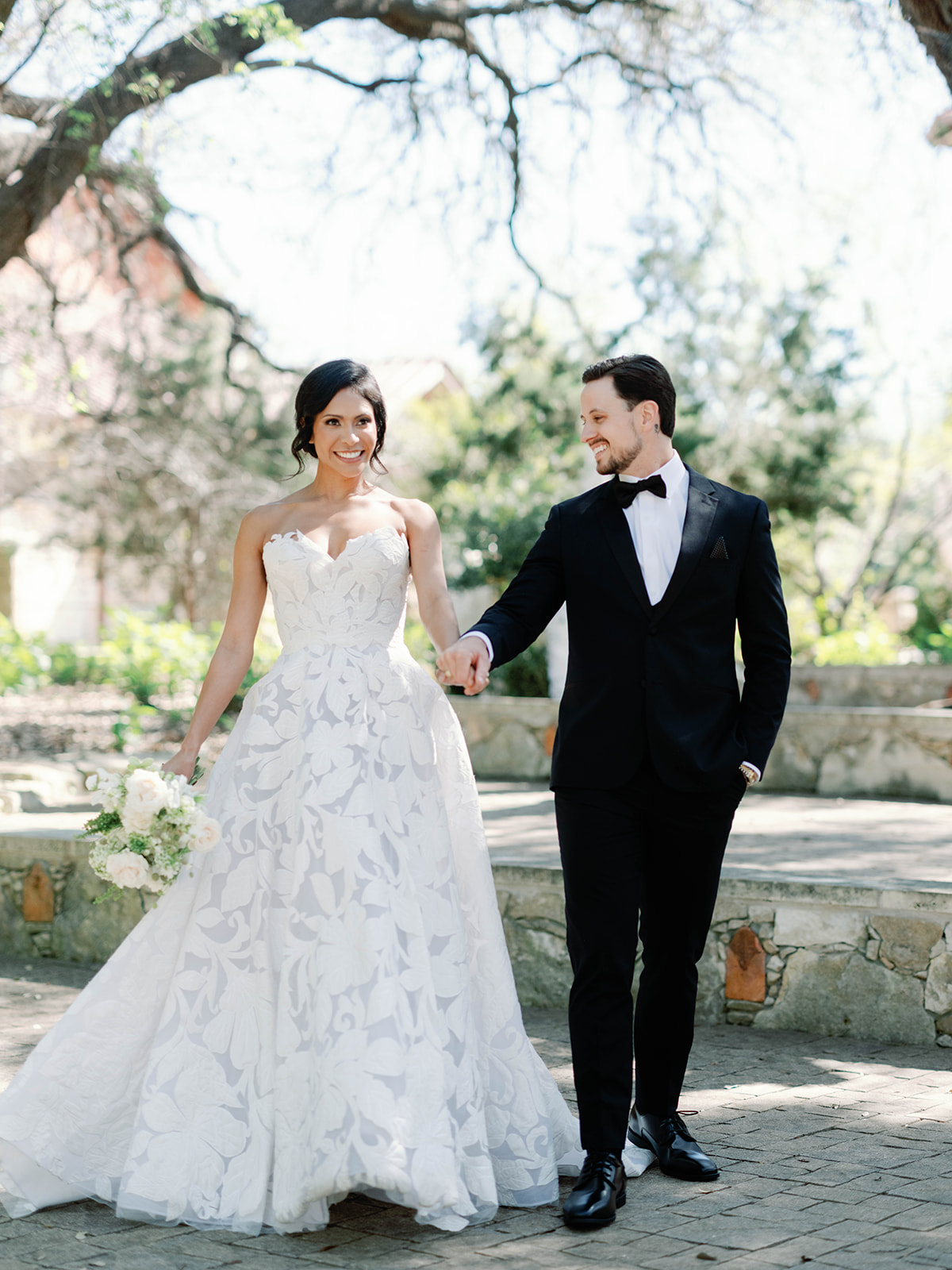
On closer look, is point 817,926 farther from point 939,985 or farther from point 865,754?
point 865,754

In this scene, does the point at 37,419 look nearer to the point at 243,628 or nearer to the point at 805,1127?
the point at 243,628

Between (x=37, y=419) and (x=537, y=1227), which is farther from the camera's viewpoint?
(x=37, y=419)

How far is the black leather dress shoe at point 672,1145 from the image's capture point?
3342 millimetres

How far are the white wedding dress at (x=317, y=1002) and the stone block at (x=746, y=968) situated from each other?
173 cm

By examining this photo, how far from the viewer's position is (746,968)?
16.5 feet

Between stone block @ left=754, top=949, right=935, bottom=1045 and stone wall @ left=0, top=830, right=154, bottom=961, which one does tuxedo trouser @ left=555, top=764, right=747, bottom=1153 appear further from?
stone wall @ left=0, top=830, right=154, bottom=961

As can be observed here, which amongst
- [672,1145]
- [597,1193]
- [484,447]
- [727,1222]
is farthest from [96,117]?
[484,447]

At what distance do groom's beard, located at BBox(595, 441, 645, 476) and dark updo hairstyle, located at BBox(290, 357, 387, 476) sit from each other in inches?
28.2

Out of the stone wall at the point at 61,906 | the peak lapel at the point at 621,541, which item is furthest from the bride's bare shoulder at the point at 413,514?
the stone wall at the point at 61,906

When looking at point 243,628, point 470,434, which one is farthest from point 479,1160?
point 470,434

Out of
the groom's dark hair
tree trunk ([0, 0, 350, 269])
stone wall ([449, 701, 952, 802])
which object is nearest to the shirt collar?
the groom's dark hair

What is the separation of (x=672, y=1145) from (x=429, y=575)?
5.59 feet

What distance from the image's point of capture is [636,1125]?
352cm

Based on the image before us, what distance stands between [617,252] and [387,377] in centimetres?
1424
